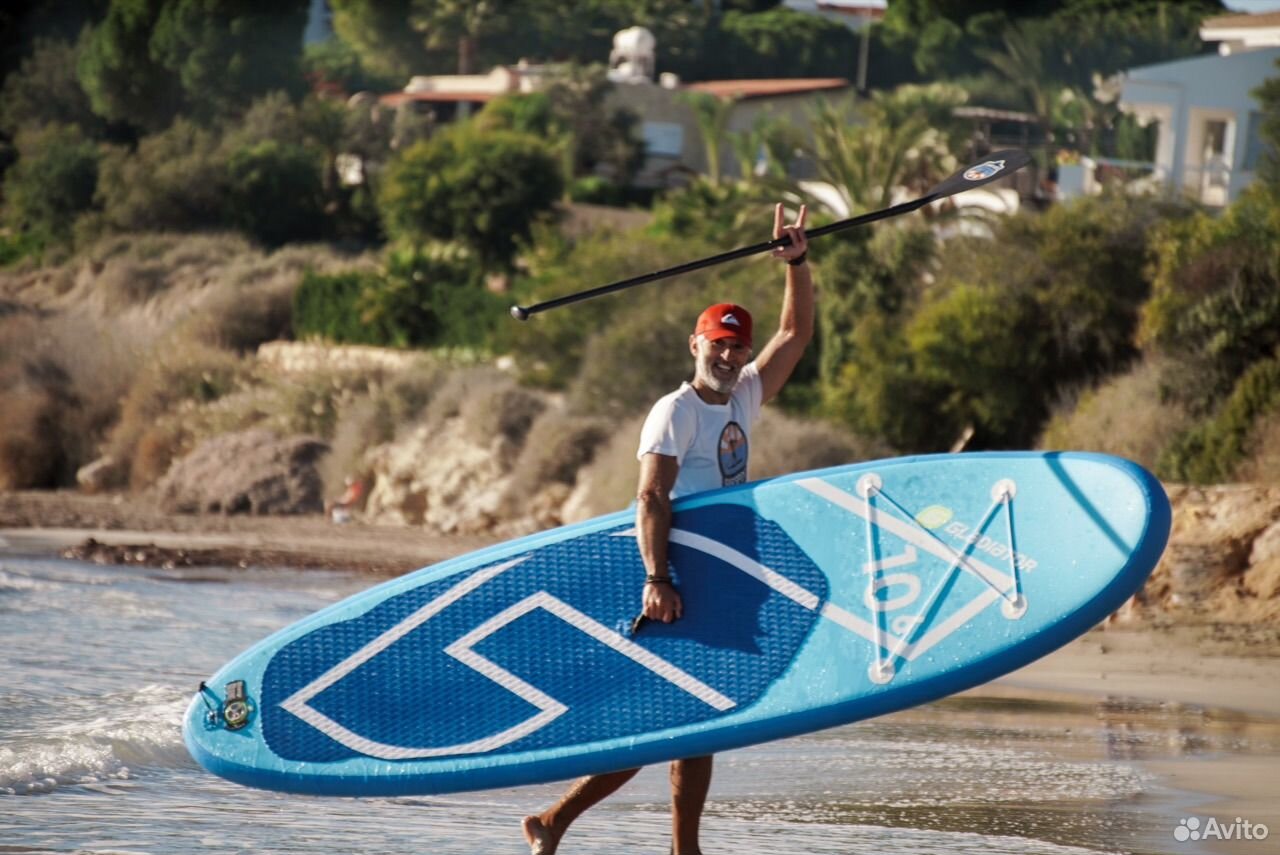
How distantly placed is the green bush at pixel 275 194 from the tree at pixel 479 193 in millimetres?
7530

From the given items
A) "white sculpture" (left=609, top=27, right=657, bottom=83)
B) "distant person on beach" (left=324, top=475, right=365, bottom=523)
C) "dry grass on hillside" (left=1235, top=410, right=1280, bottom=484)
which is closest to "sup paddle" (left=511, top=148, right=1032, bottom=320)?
"dry grass on hillside" (left=1235, top=410, right=1280, bottom=484)

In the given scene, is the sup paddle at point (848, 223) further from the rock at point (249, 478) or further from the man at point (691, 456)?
the rock at point (249, 478)

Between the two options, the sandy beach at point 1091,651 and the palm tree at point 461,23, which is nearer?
the sandy beach at point 1091,651

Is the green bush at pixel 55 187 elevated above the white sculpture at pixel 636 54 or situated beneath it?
situated beneath

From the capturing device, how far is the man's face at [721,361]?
5496mm

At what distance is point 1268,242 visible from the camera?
17.4 m

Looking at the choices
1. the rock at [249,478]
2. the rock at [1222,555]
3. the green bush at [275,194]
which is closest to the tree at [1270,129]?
the rock at [1222,555]

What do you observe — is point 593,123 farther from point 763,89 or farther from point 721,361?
point 721,361

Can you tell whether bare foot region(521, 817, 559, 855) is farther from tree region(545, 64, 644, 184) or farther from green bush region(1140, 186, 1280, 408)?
tree region(545, 64, 644, 184)

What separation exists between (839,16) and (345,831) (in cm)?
6740

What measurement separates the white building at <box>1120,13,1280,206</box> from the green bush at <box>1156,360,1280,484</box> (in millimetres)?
12753

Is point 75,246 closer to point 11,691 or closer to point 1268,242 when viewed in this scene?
point 1268,242

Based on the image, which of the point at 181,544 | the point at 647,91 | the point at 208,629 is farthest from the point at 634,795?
the point at 647,91

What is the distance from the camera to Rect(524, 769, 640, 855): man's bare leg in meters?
5.68
